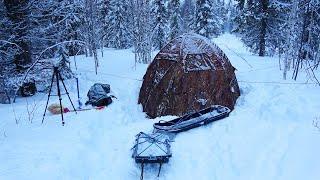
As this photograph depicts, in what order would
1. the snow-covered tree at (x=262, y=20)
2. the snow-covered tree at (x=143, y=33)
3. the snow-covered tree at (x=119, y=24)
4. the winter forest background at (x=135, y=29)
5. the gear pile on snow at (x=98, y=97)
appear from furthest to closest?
the snow-covered tree at (x=119, y=24), the snow-covered tree at (x=143, y=33), the snow-covered tree at (x=262, y=20), the winter forest background at (x=135, y=29), the gear pile on snow at (x=98, y=97)

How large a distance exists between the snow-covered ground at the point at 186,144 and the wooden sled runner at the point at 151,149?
12.0 inches

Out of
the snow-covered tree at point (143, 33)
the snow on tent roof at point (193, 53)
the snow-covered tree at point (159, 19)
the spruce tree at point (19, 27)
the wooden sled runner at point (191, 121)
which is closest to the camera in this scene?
the wooden sled runner at point (191, 121)

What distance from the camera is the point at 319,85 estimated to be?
13344 millimetres

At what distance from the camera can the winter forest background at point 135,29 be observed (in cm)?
1435

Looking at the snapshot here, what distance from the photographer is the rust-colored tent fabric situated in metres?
13.0

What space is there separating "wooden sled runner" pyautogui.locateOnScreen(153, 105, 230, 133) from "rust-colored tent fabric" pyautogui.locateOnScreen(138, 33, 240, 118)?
126 centimetres

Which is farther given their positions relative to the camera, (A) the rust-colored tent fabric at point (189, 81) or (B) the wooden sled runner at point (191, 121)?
(A) the rust-colored tent fabric at point (189, 81)

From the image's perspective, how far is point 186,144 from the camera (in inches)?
390

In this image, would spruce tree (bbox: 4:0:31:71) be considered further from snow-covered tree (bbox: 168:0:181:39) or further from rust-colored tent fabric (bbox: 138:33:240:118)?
snow-covered tree (bbox: 168:0:181:39)

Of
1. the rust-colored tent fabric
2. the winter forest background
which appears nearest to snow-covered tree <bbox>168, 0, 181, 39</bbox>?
the winter forest background

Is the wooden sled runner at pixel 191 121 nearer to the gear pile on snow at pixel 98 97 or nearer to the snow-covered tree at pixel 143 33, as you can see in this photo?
the gear pile on snow at pixel 98 97

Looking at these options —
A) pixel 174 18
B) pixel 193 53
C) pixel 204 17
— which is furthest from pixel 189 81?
pixel 174 18

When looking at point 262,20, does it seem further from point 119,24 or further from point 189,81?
point 119,24

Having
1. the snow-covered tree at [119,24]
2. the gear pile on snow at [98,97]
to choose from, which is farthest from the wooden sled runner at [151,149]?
the snow-covered tree at [119,24]
